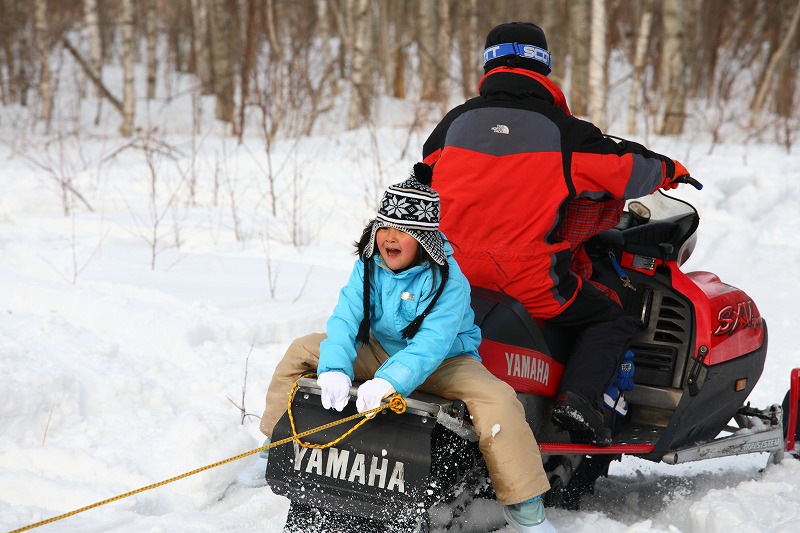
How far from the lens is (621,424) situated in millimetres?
3680

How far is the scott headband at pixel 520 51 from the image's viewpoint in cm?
338

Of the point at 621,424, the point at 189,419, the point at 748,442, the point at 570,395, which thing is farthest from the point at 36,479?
the point at 748,442

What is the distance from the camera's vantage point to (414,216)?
275cm

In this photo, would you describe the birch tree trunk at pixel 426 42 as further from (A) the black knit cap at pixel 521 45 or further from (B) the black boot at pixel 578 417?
(B) the black boot at pixel 578 417

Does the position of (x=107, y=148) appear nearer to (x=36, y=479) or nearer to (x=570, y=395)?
(x=36, y=479)

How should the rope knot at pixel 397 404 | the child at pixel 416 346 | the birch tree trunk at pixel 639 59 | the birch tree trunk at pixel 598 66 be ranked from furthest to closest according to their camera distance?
the birch tree trunk at pixel 639 59, the birch tree trunk at pixel 598 66, the child at pixel 416 346, the rope knot at pixel 397 404

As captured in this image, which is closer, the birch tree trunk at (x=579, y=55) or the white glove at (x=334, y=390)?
the white glove at (x=334, y=390)

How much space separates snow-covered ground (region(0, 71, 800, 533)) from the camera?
332cm

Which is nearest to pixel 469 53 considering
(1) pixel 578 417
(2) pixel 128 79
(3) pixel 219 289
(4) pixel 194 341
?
(2) pixel 128 79

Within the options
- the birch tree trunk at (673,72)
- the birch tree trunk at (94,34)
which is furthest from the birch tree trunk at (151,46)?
the birch tree trunk at (673,72)

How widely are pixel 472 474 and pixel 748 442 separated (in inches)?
64.7

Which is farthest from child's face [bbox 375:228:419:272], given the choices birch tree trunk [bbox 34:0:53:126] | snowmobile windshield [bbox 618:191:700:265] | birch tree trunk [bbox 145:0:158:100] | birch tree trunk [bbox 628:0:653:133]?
birch tree trunk [bbox 145:0:158:100]

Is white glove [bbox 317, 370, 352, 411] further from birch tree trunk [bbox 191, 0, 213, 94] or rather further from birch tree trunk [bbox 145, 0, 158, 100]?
birch tree trunk [bbox 145, 0, 158, 100]

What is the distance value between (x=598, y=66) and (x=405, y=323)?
952cm
